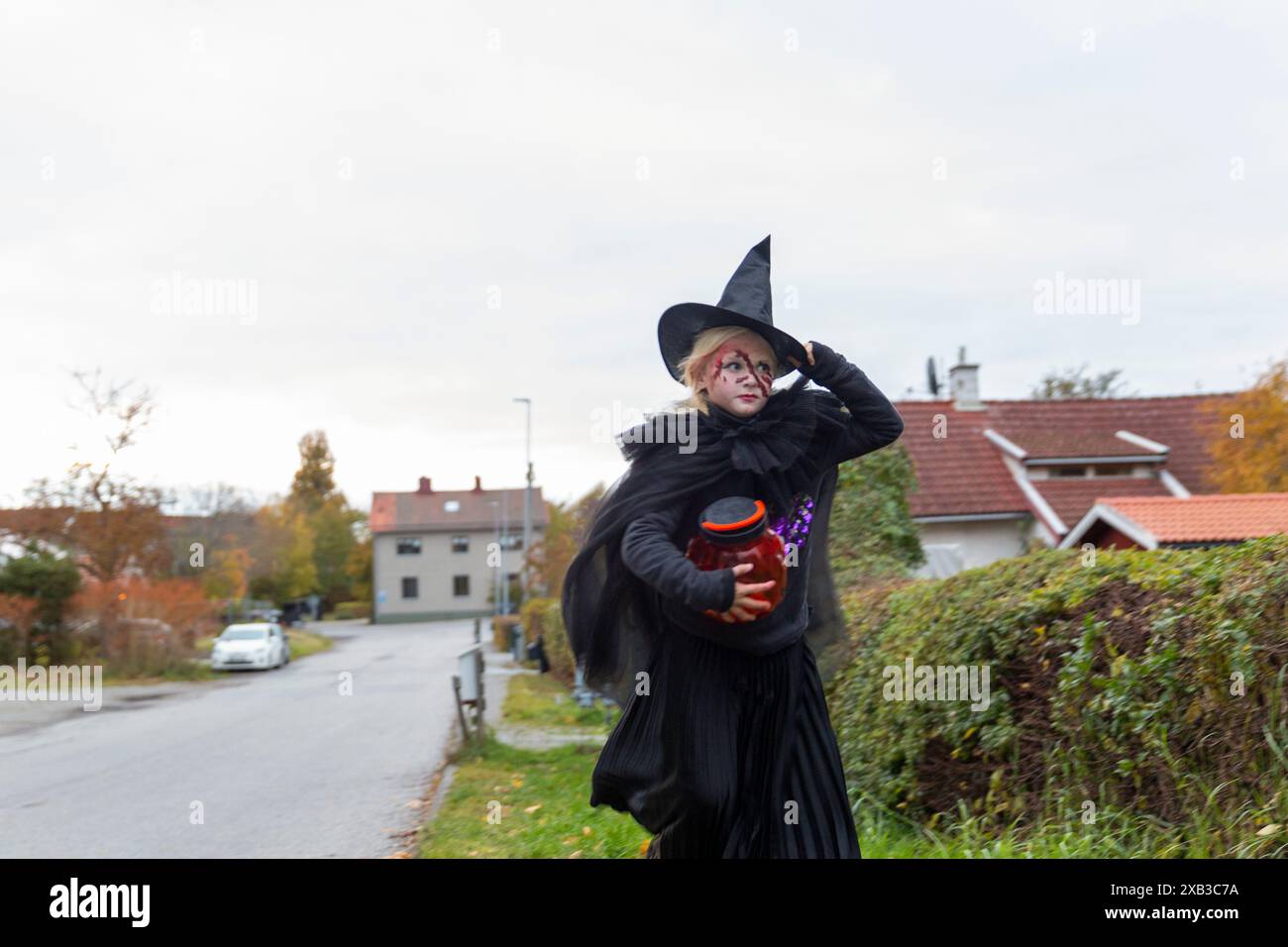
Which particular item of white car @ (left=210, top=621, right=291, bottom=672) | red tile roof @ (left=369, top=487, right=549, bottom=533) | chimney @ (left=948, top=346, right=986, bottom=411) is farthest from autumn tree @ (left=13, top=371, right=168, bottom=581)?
red tile roof @ (left=369, top=487, right=549, bottom=533)

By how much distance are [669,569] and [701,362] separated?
0.75 meters

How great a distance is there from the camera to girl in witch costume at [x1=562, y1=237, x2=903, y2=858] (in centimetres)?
377

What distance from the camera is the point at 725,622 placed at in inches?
143

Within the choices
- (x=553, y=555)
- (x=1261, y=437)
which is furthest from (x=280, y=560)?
(x=1261, y=437)

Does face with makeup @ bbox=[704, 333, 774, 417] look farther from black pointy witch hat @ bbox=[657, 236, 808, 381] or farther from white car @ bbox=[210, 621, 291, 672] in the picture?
white car @ bbox=[210, 621, 291, 672]

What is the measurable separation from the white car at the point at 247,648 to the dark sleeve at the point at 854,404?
3025cm

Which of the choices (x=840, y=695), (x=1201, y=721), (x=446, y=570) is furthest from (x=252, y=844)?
(x=446, y=570)

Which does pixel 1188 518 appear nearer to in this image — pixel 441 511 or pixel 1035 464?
pixel 1035 464

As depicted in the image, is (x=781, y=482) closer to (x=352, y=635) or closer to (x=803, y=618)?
(x=803, y=618)

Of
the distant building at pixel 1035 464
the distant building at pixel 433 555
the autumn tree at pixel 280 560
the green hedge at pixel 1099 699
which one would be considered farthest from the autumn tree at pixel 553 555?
the distant building at pixel 433 555

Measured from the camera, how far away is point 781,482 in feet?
12.8

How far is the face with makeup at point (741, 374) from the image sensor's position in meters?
3.82

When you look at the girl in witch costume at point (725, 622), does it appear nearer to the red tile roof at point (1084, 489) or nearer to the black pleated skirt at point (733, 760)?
the black pleated skirt at point (733, 760)
